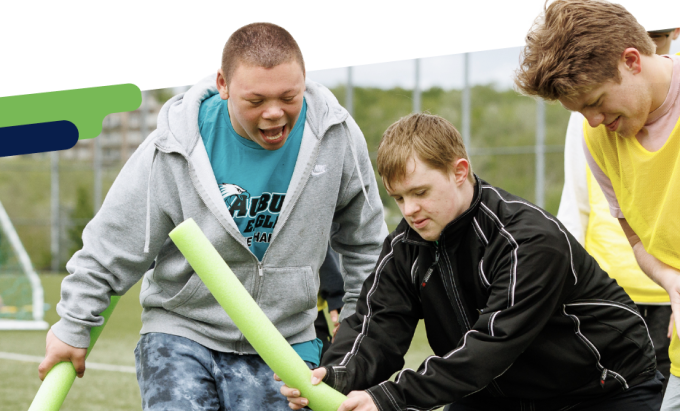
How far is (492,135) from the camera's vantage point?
2202cm

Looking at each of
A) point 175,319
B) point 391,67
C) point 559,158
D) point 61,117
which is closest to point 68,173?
point 391,67

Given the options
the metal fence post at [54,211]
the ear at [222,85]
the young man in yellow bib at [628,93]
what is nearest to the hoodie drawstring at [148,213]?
the ear at [222,85]

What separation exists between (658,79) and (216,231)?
1.86m

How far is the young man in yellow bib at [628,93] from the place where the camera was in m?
2.65

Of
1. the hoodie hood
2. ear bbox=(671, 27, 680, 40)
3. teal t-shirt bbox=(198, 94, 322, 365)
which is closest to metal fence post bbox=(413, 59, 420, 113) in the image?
ear bbox=(671, 27, 680, 40)

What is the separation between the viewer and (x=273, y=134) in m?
3.09

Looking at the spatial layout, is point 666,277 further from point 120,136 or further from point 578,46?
point 120,136

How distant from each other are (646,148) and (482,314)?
2.93 feet

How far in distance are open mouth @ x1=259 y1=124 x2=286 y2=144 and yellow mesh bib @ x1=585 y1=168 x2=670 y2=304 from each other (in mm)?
1816

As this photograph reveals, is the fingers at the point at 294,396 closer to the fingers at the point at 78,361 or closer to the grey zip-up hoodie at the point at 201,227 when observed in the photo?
the grey zip-up hoodie at the point at 201,227

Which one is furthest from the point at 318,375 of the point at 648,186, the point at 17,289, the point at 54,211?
the point at 54,211

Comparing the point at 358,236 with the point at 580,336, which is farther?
the point at 358,236

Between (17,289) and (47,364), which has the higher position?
(47,364)

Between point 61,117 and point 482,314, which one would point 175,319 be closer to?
point 482,314
